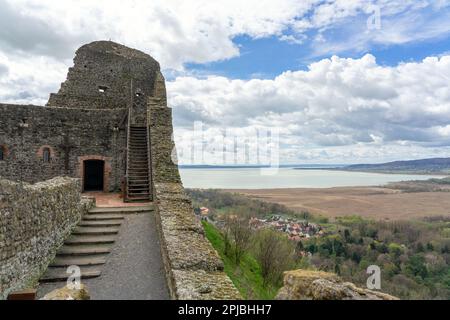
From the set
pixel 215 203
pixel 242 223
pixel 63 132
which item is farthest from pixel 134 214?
pixel 215 203

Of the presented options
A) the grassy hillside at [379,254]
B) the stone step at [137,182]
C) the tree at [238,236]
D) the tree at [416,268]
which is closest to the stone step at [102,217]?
the stone step at [137,182]

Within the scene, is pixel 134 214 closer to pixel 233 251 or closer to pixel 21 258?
pixel 21 258

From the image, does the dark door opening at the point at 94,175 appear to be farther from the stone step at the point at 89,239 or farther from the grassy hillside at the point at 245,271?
the stone step at the point at 89,239

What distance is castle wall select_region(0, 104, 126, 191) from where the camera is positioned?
1448 cm

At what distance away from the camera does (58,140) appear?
49.1 feet

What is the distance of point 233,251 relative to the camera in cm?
1823

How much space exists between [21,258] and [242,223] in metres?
15.4

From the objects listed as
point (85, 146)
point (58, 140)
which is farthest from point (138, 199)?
point (58, 140)

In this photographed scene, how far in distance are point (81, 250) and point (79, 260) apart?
1.51 feet

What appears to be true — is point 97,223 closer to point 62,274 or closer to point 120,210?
point 120,210

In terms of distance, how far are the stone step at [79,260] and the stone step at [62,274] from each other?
0.50 feet

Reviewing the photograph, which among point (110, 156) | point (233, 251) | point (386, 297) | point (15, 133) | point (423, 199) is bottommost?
point (423, 199)

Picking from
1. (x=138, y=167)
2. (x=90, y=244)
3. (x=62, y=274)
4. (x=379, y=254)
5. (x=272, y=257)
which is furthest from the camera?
(x=379, y=254)

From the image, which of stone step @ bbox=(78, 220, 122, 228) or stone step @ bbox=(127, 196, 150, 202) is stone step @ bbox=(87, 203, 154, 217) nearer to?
stone step @ bbox=(78, 220, 122, 228)
